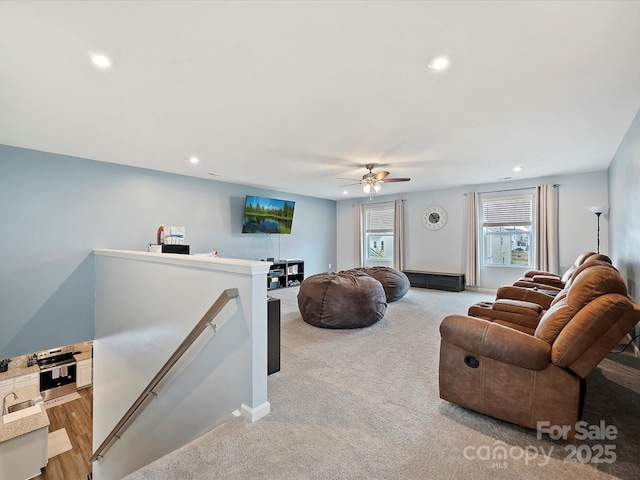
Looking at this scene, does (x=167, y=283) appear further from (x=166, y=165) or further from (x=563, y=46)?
(x=563, y=46)

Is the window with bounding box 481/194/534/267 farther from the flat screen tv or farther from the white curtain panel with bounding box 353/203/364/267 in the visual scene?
the flat screen tv

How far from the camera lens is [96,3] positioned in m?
1.56

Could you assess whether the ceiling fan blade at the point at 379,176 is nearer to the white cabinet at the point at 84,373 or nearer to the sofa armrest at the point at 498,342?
the sofa armrest at the point at 498,342

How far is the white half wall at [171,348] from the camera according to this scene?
200cm

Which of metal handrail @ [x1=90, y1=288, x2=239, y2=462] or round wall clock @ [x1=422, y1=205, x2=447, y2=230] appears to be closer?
metal handrail @ [x1=90, y1=288, x2=239, y2=462]

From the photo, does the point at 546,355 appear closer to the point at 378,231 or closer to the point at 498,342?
the point at 498,342

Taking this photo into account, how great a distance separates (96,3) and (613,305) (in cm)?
323

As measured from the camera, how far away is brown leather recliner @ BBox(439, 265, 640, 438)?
1.64 m

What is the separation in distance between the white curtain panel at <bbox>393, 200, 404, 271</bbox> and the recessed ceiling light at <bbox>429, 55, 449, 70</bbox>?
20.1ft

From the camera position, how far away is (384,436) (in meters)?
1.86

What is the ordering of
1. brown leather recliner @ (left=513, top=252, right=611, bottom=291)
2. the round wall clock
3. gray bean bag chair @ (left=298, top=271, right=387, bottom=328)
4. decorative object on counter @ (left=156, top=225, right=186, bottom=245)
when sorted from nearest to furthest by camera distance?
brown leather recliner @ (left=513, top=252, right=611, bottom=291)
gray bean bag chair @ (left=298, top=271, right=387, bottom=328)
decorative object on counter @ (left=156, top=225, right=186, bottom=245)
the round wall clock

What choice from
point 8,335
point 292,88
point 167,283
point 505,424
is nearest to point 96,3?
point 292,88

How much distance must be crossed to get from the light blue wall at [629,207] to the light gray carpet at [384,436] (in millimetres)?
1152

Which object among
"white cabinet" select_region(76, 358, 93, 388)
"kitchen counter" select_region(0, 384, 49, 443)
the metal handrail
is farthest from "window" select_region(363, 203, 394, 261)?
Answer: "kitchen counter" select_region(0, 384, 49, 443)
